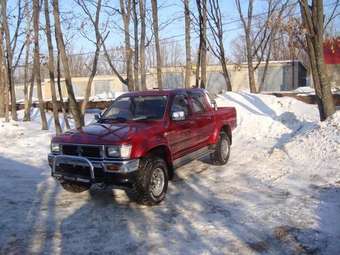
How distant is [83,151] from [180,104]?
2.33 meters

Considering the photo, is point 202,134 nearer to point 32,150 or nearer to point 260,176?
point 260,176

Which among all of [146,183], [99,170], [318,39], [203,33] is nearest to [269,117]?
[318,39]

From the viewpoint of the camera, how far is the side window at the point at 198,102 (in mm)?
8781

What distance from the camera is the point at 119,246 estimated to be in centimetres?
521

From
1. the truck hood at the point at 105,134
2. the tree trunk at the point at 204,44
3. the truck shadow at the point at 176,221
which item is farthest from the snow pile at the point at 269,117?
the truck hood at the point at 105,134

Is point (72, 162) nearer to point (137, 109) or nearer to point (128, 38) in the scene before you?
point (137, 109)

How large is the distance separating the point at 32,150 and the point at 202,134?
6.03 meters

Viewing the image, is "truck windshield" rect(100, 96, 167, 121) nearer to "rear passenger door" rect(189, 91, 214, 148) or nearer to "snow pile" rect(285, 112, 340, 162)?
"rear passenger door" rect(189, 91, 214, 148)

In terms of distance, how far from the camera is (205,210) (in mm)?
6578

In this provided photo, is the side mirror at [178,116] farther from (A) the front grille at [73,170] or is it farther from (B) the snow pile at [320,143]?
(B) the snow pile at [320,143]

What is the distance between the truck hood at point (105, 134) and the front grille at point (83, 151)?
8 cm

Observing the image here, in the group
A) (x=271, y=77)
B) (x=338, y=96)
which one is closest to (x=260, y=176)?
(x=338, y=96)

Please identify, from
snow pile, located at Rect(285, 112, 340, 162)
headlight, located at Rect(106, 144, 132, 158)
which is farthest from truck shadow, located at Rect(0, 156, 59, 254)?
snow pile, located at Rect(285, 112, 340, 162)

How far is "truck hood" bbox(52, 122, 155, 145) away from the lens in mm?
6527
